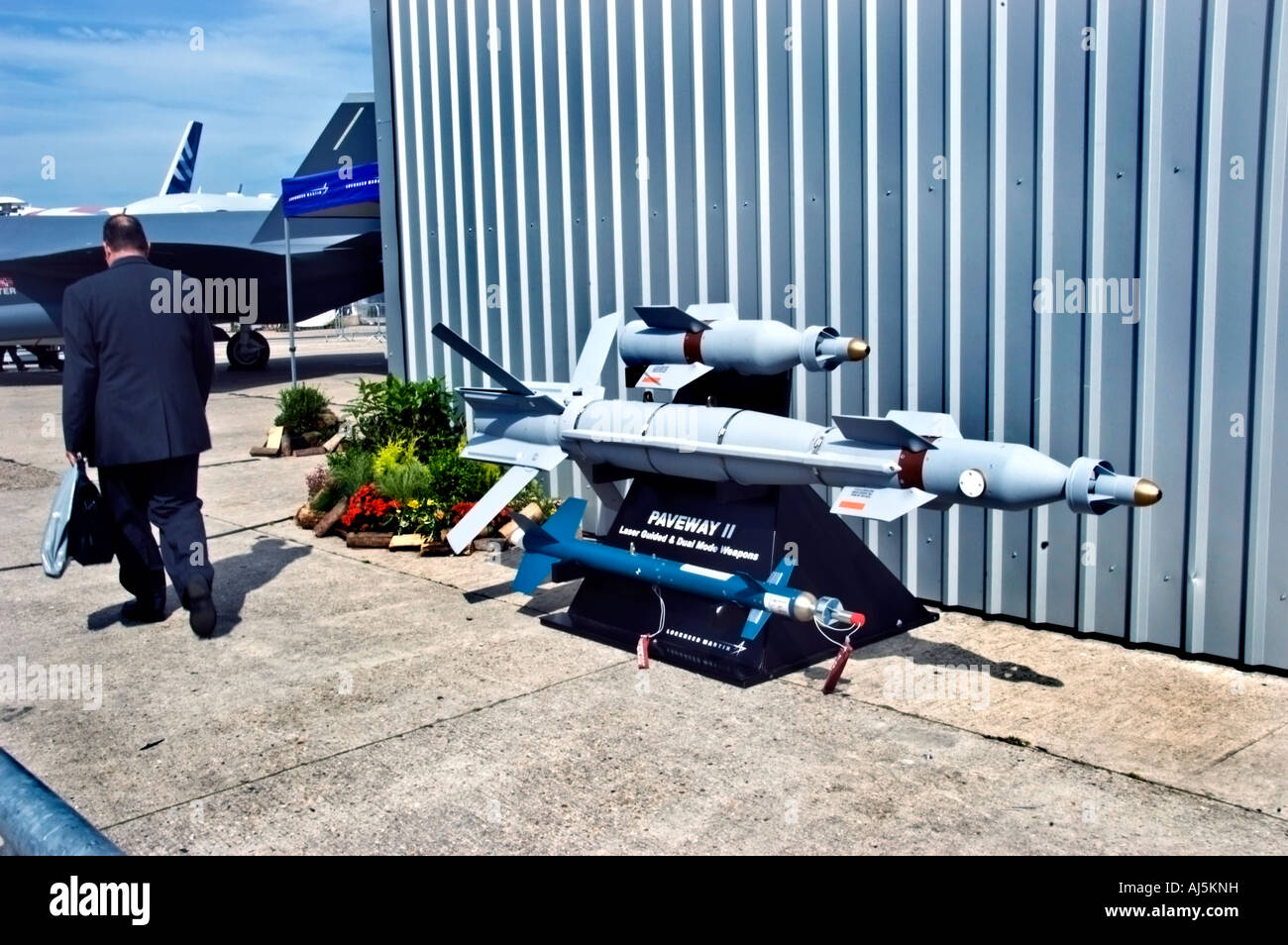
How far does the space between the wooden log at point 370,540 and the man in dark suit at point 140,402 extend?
Result: 2249 mm

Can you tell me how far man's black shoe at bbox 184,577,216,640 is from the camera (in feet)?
22.0

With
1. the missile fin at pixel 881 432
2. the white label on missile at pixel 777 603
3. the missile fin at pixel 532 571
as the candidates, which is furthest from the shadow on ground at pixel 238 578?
the missile fin at pixel 881 432

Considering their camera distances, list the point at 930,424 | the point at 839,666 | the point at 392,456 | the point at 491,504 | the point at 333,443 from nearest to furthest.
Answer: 1. the point at 930,424
2. the point at 839,666
3. the point at 491,504
4. the point at 392,456
5. the point at 333,443

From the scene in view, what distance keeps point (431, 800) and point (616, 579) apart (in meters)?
2.47

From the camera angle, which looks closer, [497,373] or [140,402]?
[140,402]

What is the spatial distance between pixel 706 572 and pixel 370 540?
13.1 ft

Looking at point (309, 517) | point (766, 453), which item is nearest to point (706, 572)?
point (766, 453)

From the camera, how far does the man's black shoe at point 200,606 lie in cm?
671

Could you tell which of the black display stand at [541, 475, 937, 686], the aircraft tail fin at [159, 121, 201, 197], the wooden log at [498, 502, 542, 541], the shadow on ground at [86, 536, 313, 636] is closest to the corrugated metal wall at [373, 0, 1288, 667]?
the black display stand at [541, 475, 937, 686]

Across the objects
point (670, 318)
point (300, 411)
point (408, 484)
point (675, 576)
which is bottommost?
point (675, 576)

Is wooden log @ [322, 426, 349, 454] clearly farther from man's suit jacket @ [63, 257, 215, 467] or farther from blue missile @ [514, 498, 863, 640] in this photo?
blue missile @ [514, 498, 863, 640]

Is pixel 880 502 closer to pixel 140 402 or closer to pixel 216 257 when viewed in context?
pixel 140 402

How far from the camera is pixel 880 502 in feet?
17.8
